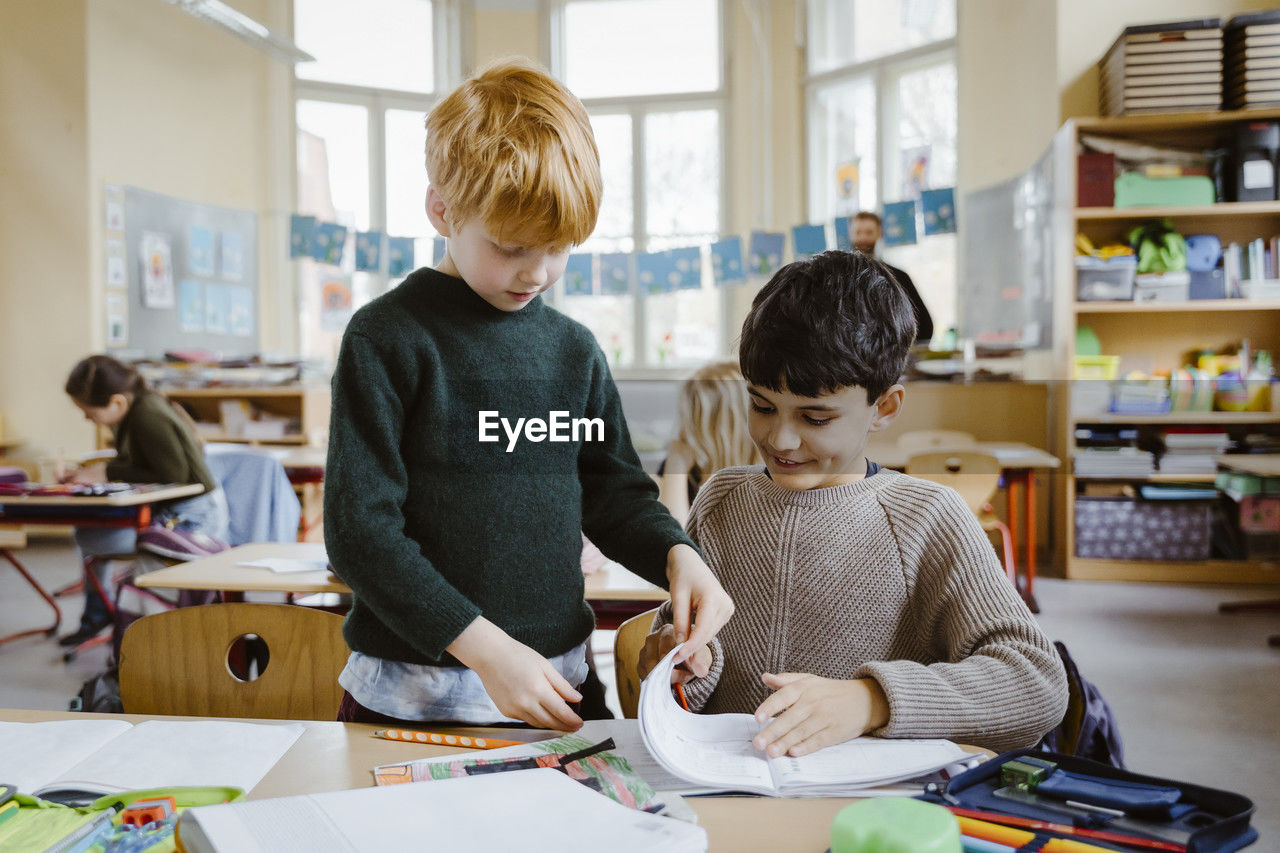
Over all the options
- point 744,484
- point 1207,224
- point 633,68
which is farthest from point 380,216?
point 744,484

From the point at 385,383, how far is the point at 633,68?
8.78 feet

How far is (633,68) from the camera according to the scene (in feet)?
10.1

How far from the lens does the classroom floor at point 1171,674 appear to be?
4.99 ft

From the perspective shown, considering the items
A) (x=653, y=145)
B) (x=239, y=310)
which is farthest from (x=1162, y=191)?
(x=239, y=310)

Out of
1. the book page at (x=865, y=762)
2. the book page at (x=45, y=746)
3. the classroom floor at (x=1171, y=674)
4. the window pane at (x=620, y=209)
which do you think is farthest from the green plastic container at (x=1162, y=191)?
the book page at (x=45, y=746)

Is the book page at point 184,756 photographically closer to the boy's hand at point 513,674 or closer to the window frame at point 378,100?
the boy's hand at point 513,674

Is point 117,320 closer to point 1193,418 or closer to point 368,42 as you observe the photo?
point 368,42

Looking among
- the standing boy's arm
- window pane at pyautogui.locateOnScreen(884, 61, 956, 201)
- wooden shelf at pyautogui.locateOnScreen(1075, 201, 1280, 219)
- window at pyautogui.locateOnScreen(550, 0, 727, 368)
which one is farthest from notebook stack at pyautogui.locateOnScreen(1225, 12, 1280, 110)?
the standing boy's arm

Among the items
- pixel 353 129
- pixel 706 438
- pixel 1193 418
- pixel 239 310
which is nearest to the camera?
pixel 706 438

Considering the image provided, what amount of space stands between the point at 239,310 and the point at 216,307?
12 cm

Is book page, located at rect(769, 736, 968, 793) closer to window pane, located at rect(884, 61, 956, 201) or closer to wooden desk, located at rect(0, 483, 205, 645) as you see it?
wooden desk, located at rect(0, 483, 205, 645)

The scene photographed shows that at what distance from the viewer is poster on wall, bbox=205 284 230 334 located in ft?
16.1

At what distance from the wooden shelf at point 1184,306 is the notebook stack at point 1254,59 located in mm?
675

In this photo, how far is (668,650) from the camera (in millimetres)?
717
